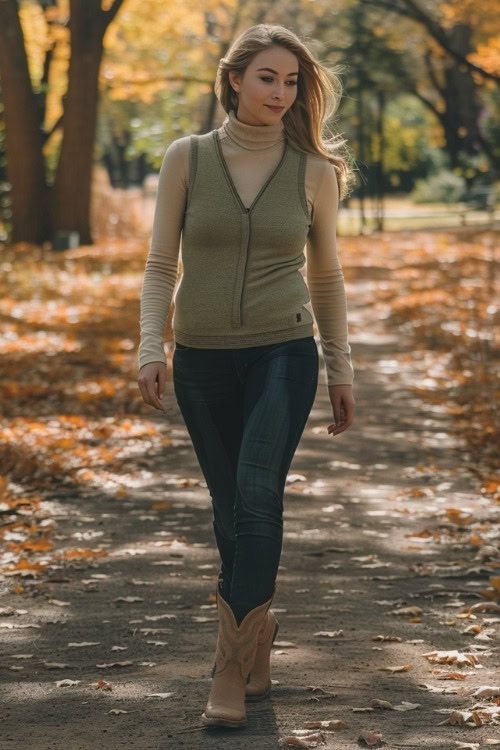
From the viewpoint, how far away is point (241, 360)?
12.7 feet

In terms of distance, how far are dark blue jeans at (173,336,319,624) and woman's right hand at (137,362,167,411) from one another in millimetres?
81

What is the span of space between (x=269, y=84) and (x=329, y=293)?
67 centimetres

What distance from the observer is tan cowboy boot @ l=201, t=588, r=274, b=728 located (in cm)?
384

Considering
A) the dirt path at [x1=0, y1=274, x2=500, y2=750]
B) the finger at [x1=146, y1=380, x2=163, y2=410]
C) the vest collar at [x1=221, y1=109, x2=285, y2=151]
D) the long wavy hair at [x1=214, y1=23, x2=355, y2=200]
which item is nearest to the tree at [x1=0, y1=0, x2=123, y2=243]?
the dirt path at [x1=0, y1=274, x2=500, y2=750]

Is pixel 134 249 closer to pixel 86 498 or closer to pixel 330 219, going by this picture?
pixel 86 498

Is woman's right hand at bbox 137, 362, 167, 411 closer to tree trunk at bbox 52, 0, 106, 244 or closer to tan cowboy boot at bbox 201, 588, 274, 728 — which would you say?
tan cowboy boot at bbox 201, 588, 274, 728

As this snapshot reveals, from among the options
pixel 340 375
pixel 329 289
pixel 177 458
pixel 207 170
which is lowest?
pixel 177 458

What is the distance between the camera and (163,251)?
3984 mm

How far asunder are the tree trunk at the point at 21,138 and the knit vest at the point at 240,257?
2151cm

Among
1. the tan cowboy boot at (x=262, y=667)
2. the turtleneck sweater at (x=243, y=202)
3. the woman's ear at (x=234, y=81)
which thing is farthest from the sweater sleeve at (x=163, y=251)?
the tan cowboy boot at (x=262, y=667)

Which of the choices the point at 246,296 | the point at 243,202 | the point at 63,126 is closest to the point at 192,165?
the point at 243,202

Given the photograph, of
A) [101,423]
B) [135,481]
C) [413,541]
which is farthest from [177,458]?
[413,541]

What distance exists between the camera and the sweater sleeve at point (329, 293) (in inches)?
161

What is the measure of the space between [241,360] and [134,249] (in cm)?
2330
